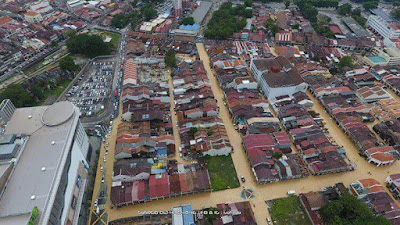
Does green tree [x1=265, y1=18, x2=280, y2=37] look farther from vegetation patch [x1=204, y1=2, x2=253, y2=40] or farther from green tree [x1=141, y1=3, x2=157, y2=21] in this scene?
green tree [x1=141, y1=3, x2=157, y2=21]

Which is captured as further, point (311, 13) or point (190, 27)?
point (311, 13)

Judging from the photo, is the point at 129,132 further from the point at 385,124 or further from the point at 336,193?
the point at 385,124

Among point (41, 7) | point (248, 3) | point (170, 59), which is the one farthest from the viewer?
point (248, 3)

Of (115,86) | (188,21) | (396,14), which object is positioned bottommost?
(115,86)

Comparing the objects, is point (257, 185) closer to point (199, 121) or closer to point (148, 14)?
point (199, 121)

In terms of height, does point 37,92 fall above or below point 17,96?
above

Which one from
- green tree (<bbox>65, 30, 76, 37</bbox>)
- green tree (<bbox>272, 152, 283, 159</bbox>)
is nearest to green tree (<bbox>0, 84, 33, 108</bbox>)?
green tree (<bbox>65, 30, 76, 37</bbox>)

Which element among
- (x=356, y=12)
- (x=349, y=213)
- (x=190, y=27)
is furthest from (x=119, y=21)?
(x=356, y=12)
